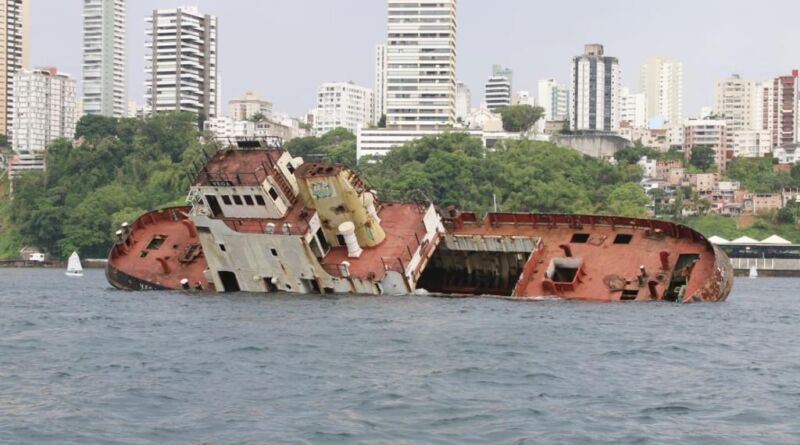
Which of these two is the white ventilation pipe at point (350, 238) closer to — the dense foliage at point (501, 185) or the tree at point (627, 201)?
the dense foliage at point (501, 185)

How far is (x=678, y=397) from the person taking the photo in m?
34.1

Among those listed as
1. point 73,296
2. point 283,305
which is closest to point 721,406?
point 283,305

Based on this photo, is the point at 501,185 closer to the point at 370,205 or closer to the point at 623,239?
the point at 370,205

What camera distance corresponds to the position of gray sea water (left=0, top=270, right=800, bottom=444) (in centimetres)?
2986

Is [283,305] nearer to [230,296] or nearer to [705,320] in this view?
[230,296]

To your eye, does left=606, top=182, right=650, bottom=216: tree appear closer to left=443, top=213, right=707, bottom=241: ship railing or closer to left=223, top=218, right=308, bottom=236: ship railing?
left=443, top=213, right=707, bottom=241: ship railing

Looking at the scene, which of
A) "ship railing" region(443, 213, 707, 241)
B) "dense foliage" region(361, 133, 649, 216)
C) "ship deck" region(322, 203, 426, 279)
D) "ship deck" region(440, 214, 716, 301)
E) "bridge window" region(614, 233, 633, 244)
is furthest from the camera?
"dense foliage" region(361, 133, 649, 216)

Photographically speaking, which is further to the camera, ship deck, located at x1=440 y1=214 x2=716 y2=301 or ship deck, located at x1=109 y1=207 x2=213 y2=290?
ship deck, located at x1=109 y1=207 x2=213 y2=290

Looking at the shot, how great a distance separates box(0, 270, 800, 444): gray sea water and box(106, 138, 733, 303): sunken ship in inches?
125

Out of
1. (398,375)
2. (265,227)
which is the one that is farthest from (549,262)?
(398,375)

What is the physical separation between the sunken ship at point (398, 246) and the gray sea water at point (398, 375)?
3.18 meters

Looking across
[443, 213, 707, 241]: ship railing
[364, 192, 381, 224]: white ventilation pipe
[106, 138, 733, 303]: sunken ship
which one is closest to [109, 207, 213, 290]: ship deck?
[106, 138, 733, 303]: sunken ship

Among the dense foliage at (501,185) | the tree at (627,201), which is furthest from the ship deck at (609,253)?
the tree at (627,201)

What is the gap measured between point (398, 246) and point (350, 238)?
2.43 meters
